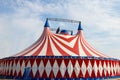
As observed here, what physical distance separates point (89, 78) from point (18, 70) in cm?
923

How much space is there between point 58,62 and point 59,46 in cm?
401

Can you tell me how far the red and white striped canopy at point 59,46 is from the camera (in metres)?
29.7

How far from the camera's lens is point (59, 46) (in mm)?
31078

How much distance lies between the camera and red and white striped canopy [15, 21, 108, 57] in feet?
97.3

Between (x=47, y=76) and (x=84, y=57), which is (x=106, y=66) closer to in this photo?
(x=84, y=57)

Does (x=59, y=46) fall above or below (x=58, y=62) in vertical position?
above

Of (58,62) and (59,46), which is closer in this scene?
(58,62)

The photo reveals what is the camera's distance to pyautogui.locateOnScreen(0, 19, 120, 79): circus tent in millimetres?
27500

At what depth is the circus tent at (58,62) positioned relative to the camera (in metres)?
27.5

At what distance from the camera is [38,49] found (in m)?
30.5

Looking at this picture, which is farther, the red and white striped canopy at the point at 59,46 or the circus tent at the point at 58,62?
the red and white striped canopy at the point at 59,46

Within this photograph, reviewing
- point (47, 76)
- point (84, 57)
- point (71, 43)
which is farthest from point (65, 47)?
point (47, 76)

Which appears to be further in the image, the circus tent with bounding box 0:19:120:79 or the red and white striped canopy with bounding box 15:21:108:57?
the red and white striped canopy with bounding box 15:21:108:57

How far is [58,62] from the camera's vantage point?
27.5 m
